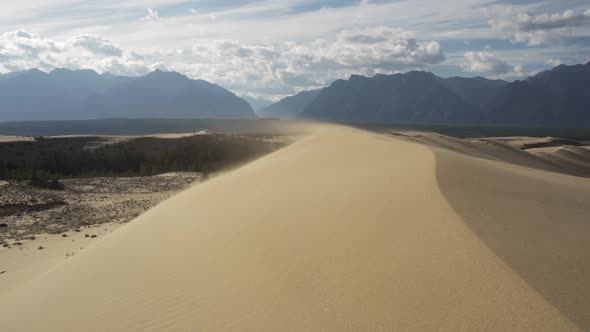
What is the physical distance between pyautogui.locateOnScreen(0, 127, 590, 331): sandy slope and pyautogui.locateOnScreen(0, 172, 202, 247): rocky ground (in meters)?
6.56

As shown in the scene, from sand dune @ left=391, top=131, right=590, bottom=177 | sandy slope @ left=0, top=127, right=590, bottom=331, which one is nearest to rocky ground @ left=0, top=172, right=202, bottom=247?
sandy slope @ left=0, top=127, right=590, bottom=331

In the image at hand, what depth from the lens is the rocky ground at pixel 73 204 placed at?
1393 centimetres

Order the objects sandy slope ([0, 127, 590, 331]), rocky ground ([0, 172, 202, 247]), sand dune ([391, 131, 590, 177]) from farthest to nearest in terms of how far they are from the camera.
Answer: sand dune ([391, 131, 590, 177]) → rocky ground ([0, 172, 202, 247]) → sandy slope ([0, 127, 590, 331])

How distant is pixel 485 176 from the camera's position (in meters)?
7.99

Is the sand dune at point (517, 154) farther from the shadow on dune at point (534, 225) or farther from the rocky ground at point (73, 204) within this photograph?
the shadow on dune at point (534, 225)

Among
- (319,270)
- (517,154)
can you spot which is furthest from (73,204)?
(517,154)

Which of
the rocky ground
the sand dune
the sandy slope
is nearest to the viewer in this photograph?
the sandy slope

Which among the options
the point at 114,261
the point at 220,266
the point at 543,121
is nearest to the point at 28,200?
the point at 114,261

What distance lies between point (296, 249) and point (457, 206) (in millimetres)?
2069

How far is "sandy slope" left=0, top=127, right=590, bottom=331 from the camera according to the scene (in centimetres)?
375

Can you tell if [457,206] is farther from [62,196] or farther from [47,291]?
[62,196]

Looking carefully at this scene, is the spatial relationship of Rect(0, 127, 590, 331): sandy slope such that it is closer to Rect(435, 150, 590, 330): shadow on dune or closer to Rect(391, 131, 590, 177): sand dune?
Rect(435, 150, 590, 330): shadow on dune

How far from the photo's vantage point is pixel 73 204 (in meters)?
17.6

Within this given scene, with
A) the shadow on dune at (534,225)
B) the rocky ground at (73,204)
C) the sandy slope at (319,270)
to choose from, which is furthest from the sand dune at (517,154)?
the sandy slope at (319,270)
